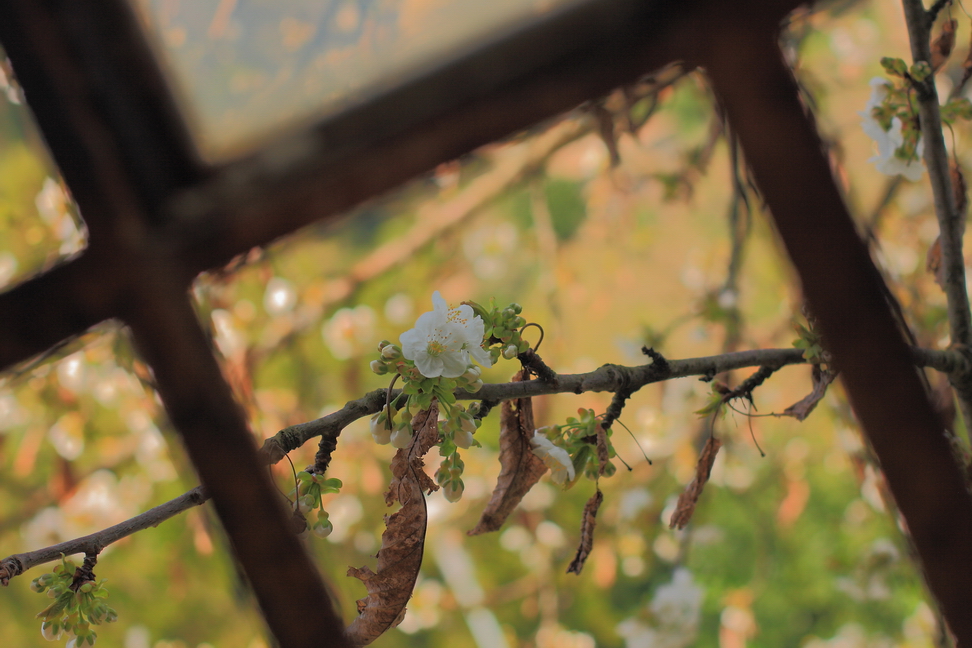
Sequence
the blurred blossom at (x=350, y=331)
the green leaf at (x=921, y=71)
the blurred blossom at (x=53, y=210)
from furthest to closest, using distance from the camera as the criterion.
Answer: the blurred blossom at (x=350, y=331) → the blurred blossom at (x=53, y=210) → the green leaf at (x=921, y=71)

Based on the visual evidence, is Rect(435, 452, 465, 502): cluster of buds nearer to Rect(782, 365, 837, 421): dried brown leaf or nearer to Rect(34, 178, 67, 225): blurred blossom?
Rect(782, 365, 837, 421): dried brown leaf

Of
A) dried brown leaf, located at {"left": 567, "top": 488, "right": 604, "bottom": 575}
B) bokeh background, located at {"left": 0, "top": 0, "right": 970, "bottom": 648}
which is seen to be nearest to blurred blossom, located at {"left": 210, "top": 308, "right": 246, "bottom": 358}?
bokeh background, located at {"left": 0, "top": 0, "right": 970, "bottom": 648}

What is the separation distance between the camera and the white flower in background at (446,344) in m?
0.33

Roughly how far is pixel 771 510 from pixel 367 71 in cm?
143

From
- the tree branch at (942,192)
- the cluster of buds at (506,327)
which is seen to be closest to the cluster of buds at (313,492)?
the cluster of buds at (506,327)

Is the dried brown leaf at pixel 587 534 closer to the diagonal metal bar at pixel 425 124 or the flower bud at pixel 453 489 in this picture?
the flower bud at pixel 453 489

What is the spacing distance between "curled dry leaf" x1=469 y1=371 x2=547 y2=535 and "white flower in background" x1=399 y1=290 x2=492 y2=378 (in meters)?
0.05

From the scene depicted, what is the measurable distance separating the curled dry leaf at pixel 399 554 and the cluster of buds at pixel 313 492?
3 cm

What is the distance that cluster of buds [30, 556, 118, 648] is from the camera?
1.15ft

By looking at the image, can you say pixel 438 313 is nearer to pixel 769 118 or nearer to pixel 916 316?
pixel 769 118

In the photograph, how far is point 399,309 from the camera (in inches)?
57.6


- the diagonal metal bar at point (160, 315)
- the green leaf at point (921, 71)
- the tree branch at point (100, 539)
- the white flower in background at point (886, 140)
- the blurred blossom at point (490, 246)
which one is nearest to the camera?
the diagonal metal bar at point (160, 315)

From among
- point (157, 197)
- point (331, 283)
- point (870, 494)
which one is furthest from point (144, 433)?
point (870, 494)

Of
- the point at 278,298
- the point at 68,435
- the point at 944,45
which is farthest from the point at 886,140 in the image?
the point at 68,435
